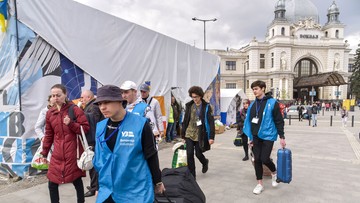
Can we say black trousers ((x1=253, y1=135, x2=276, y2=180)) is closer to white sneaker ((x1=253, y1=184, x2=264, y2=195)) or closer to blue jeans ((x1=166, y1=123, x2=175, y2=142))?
white sneaker ((x1=253, y1=184, x2=264, y2=195))

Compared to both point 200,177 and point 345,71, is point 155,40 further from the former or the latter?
point 345,71

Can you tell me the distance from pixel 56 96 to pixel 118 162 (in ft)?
5.14

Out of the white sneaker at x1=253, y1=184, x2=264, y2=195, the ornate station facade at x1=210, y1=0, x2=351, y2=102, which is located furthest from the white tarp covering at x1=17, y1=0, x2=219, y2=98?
the ornate station facade at x1=210, y1=0, x2=351, y2=102

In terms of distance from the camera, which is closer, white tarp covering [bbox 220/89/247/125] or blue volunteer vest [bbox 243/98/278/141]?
blue volunteer vest [bbox 243/98/278/141]

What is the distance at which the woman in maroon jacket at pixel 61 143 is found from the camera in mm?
3020

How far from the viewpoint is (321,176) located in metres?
5.31

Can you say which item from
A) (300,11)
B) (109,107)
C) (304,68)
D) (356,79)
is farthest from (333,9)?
(109,107)

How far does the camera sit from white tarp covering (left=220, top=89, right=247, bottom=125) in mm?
14592

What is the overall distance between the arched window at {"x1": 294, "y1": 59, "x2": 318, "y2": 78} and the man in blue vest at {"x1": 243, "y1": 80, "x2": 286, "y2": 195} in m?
66.9

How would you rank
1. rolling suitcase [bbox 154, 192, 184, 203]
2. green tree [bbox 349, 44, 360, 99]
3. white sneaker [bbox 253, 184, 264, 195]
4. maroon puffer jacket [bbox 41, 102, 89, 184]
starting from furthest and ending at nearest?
green tree [bbox 349, 44, 360, 99] < white sneaker [bbox 253, 184, 264, 195] < maroon puffer jacket [bbox 41, 102, 89, 184] < rolling suitcase [bbox 154, 192, 184, 203]

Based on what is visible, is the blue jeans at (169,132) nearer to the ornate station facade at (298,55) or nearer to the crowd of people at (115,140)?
the crowd of people at (115,140)

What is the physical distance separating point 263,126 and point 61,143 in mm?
3020

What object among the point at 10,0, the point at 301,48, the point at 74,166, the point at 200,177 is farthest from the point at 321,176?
the point at 301,48

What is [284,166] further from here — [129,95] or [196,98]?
[129,95]
